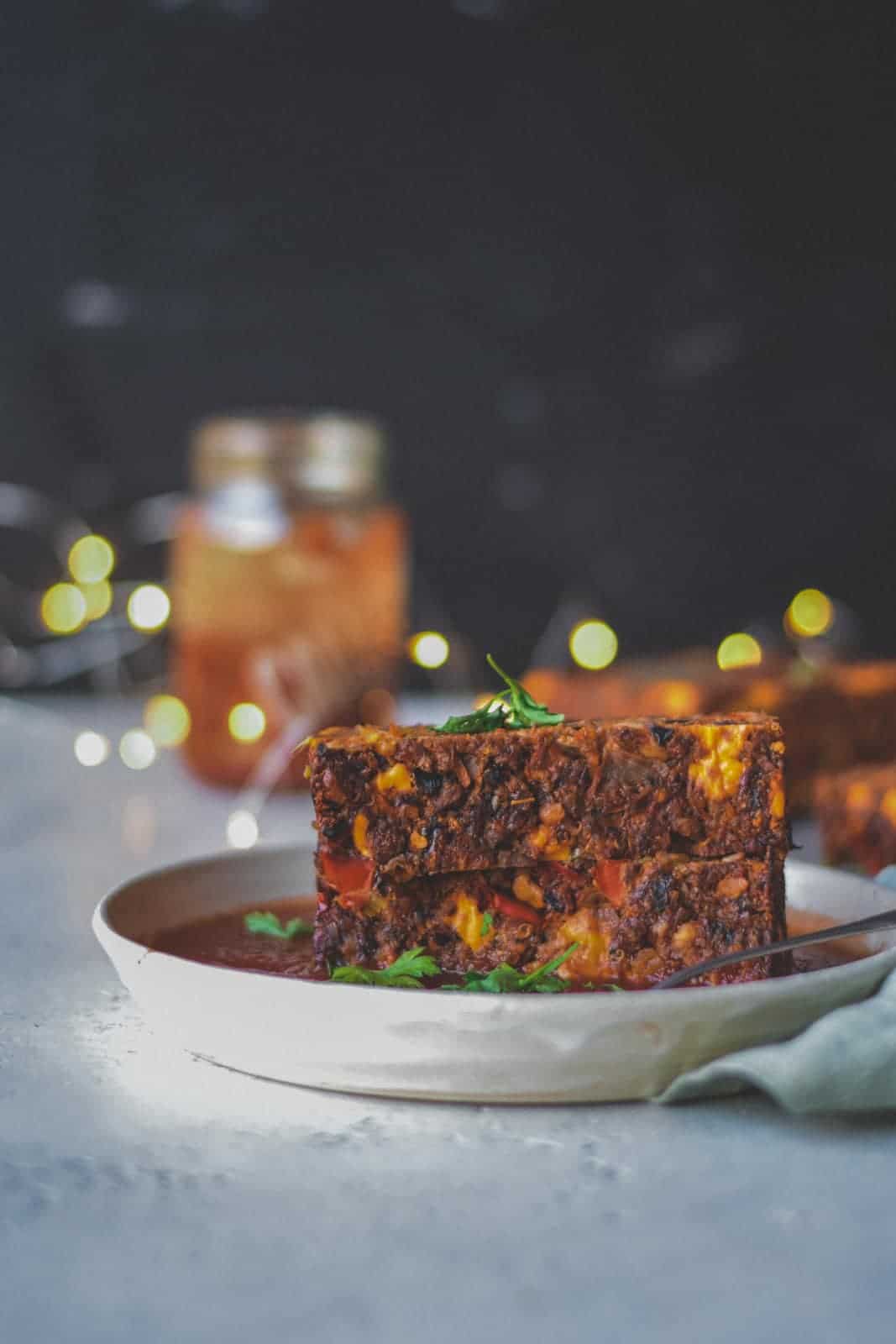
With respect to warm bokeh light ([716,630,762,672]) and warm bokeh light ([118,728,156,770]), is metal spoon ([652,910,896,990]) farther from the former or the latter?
warm bokeh light ([716,630,762,672])

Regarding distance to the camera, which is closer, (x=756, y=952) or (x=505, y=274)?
(x=756, y=952)

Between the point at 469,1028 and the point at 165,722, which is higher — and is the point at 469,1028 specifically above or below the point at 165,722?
below

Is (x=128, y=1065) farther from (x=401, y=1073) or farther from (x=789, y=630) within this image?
(x=789, y=630)

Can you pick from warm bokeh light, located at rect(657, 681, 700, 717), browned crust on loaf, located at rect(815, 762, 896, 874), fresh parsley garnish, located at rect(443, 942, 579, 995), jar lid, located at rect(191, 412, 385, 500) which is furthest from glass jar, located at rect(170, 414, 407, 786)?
fresh parsley garnish, located at rect(443, 942, 579, 995)

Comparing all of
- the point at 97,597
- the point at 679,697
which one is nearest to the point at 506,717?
the point at 679,697

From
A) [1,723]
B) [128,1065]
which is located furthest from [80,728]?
[128,1065]

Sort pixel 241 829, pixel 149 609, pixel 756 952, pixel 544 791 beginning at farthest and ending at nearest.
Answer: pixel 149 609 → pixel 241 829 → pixel 544 791 → pixel 756 952

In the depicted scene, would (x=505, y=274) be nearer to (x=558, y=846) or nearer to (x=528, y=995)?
(x=558, y=846)
